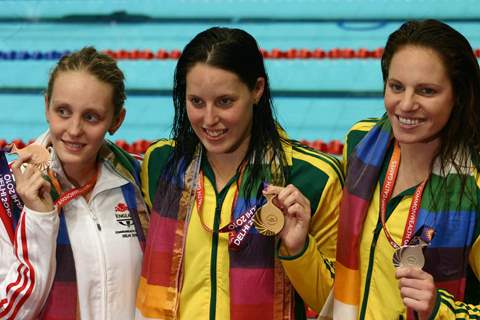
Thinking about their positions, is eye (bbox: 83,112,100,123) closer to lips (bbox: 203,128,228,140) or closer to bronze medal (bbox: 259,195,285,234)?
lips (bbox: 203,128,228,140)

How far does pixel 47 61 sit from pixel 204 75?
14.5ft

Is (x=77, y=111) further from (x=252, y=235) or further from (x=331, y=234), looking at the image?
(x=331, y=234)

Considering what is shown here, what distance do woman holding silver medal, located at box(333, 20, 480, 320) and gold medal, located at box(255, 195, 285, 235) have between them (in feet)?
0.53

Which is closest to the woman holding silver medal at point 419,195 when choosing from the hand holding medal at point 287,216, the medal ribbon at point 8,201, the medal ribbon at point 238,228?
the hand holding medal at point 287,216

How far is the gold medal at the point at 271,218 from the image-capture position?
1898mm

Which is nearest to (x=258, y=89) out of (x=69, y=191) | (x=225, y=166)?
(x=225, y=166)

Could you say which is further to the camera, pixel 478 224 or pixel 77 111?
pixel 77 111

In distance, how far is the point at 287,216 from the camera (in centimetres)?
192

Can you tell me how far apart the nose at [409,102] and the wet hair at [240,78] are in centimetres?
36

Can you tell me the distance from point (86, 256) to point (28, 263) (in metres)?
0.14

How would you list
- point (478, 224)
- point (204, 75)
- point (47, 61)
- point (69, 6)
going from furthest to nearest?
1. point (69, 6)
2. point (47, 61)
3. point (204, 75)
4. point (478, 224)

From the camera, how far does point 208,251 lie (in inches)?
79.7

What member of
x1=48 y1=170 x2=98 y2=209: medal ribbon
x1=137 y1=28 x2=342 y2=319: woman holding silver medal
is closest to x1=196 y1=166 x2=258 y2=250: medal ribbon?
x1=137 y1=28 x2=342 y2=319: woman holding silver medal

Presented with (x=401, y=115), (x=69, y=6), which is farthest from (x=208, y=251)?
(x=69, y=6)
